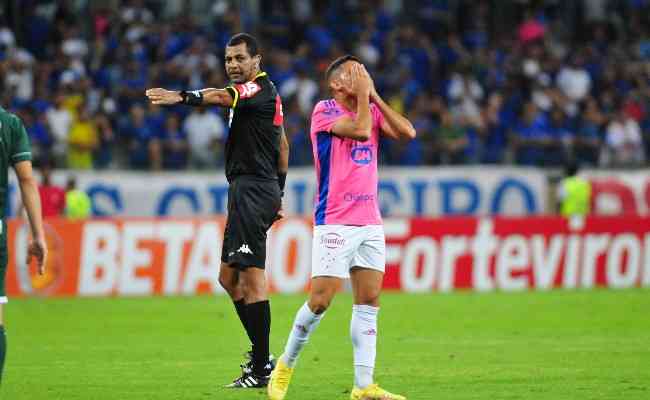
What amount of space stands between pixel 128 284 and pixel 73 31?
244 inches

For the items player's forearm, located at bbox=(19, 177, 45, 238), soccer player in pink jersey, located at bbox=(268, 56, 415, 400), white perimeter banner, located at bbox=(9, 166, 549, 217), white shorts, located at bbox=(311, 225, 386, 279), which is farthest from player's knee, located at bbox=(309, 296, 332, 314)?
white perimeter banner, located at bbox=(9, 166, 549, 217)

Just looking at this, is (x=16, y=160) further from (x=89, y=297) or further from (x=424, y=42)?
(x=424, y=42)

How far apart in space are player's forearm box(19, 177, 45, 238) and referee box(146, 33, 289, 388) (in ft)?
7.89

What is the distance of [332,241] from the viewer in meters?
9.07

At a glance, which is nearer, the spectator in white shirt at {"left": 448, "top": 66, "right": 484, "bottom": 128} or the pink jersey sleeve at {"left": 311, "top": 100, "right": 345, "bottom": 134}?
the pink jersey sleeve at {"left": 311, "top": 100, "right": 345, "bottom": 134}

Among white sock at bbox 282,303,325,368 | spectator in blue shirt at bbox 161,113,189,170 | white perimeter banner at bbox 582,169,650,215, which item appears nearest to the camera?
white sock at bbox 282,303,325,368

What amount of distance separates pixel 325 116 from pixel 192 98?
0.90 m

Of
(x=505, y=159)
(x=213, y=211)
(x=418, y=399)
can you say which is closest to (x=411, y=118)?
(x=505, y=159)

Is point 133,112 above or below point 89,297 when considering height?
above

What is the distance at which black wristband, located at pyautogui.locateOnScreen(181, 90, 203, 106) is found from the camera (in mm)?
8875

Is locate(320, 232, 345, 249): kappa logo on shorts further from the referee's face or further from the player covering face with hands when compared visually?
the player covering face with hands

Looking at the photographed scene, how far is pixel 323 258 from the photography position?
29.7 ft

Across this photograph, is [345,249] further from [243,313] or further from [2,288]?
[2,288]

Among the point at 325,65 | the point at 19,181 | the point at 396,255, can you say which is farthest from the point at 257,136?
the point at 325,65
